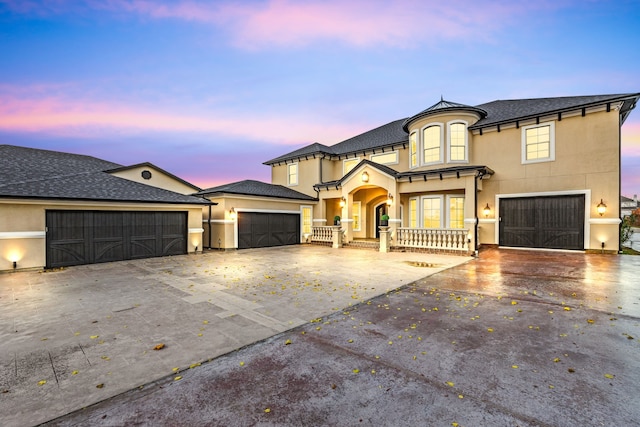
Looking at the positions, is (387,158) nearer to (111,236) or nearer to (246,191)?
(246,191)

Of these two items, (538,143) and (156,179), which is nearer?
(538,143)

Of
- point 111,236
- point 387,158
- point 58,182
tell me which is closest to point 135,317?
point 111,236

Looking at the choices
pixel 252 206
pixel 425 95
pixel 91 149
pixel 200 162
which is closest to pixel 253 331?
pixel 252 206

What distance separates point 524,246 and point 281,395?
16.2 metres

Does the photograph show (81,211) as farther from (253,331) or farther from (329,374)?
(329,374)

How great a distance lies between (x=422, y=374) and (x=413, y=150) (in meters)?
15.7

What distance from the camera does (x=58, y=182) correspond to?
11602mm

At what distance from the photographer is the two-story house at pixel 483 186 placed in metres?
12.6

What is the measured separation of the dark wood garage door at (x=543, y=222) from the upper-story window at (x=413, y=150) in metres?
5.19

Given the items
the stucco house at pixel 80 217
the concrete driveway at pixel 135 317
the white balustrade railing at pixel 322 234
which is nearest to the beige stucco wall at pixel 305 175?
the white balustrade railing at pixel 322 234

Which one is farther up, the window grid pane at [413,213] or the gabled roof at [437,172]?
the gabled roof at [437,172]

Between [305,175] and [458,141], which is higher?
[458,141]

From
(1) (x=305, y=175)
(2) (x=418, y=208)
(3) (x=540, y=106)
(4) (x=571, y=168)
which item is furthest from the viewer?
(1) (x=305, y=175)

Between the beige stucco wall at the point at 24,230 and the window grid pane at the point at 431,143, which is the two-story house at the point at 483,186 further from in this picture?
the beige stucco wall at the point at 24,230
